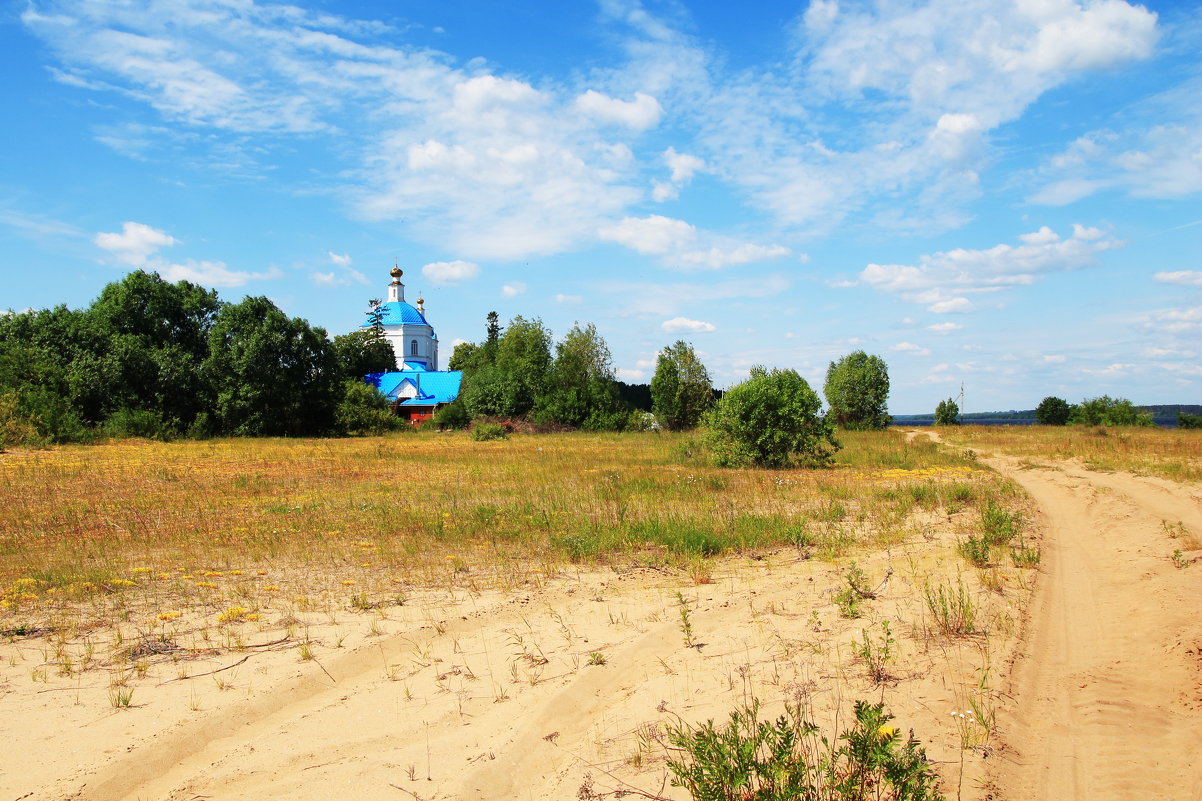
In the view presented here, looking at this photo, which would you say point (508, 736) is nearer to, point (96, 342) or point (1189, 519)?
point (1189, 519)

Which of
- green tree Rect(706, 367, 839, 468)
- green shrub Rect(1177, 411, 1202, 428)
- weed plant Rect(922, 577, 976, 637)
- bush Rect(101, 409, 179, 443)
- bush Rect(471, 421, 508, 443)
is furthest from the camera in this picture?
green shrub Rect(1177, 411, 1202, 428)

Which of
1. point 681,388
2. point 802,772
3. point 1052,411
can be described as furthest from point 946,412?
point 802,772

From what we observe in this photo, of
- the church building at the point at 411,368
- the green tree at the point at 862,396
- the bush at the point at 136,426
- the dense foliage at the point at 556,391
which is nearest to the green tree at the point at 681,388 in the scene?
the dense foliage at the point at 556,391

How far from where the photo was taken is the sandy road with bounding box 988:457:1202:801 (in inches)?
147

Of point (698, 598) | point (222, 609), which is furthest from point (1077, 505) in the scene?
point (222, 609)

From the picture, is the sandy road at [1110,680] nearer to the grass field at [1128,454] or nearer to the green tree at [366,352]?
the grass field at [1128,454]

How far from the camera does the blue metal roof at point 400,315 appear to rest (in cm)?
7900

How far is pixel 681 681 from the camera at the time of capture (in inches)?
199

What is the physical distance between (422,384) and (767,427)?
53.9 metres

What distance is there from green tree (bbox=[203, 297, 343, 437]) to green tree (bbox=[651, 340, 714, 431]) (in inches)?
891

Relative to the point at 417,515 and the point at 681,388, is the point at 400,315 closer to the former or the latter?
the point at 681,388

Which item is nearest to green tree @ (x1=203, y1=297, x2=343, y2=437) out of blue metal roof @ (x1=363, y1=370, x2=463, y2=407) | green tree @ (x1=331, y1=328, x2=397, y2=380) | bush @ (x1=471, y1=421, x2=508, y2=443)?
bush @ (x1=471, y1=421, x2=508, y2=443)

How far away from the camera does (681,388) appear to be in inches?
1939

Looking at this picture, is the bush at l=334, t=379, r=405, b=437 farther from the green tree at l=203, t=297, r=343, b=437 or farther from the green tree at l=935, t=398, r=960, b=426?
the green tree at l=935, t=398, r=960, b=426
